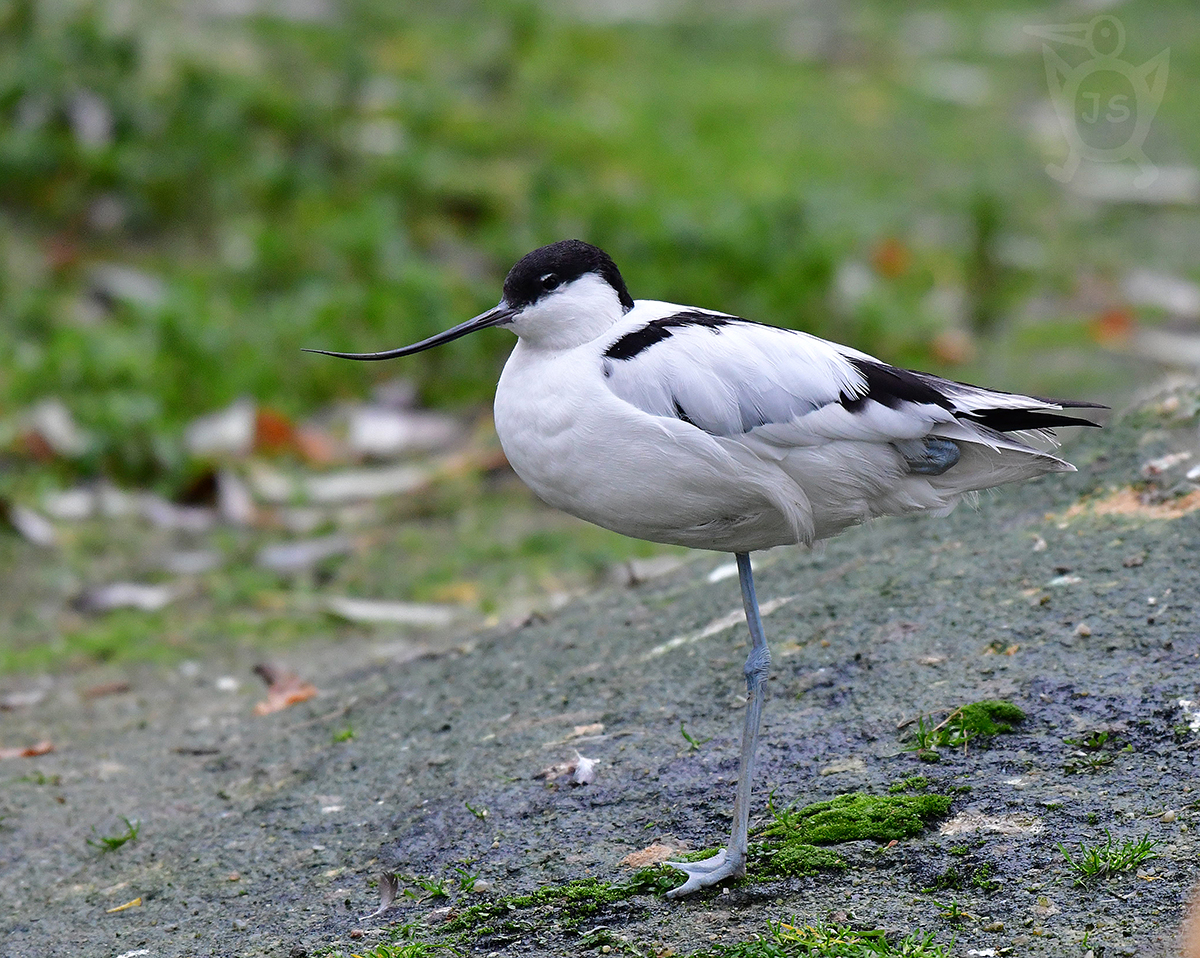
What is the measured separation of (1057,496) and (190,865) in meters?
2.28

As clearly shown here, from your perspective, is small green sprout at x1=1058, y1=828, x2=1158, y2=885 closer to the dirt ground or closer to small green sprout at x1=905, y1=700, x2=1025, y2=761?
the dirt ground

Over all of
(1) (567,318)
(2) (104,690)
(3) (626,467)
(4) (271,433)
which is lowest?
(2) (104,690)

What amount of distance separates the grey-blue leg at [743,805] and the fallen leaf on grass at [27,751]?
74.9 inches

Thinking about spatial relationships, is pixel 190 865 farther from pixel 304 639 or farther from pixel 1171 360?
pixel 1171 360

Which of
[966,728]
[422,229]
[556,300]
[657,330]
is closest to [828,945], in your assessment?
[966,728]

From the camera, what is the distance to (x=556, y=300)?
9.12 feet

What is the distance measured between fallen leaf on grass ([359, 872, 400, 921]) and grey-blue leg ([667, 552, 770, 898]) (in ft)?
1.71

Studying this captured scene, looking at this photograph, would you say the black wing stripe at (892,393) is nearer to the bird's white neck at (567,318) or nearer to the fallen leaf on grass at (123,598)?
the bird's white neck at (567,318)

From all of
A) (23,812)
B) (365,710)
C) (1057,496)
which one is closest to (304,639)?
(365,710)

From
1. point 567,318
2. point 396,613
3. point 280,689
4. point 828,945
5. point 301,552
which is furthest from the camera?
point 301,552

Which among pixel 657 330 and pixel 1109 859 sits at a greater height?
pixel 657 330

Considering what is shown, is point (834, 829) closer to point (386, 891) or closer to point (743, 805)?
point (743, 805)

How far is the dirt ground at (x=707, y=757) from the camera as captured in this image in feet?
8.11

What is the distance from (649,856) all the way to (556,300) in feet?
3.47
